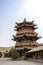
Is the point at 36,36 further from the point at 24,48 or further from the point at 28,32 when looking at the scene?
the point at 24,48

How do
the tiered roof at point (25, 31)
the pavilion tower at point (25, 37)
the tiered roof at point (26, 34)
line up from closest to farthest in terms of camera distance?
the pavilion tower at point (25, 37)
the tiered roof at point (26, 34)
the tiered roof at point (25, 31)

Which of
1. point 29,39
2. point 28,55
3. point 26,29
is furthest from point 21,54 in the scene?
point 26,29

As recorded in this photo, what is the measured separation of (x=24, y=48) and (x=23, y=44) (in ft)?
6.46

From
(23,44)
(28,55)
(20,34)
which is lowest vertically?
(28,55)

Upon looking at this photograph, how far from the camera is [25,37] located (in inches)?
1454

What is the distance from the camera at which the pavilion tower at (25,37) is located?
116 feet

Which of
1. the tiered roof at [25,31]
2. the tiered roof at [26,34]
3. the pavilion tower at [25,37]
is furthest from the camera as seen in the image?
the tiered roof at [25,31]

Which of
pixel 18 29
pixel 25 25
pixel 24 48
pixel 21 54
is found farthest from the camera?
pixel 18 29

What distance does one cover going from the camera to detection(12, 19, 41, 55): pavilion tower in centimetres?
3521

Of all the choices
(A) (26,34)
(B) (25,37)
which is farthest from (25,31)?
(B) (25,37)

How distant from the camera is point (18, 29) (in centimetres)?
4122

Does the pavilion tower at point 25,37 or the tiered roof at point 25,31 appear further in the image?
the tiered roof at point 25,31

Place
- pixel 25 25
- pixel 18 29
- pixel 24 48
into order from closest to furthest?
1. pixel 24 48
2. pixel 25 25
3. pixel 18 29

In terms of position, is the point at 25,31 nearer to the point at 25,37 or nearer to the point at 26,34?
the point at 26,34
